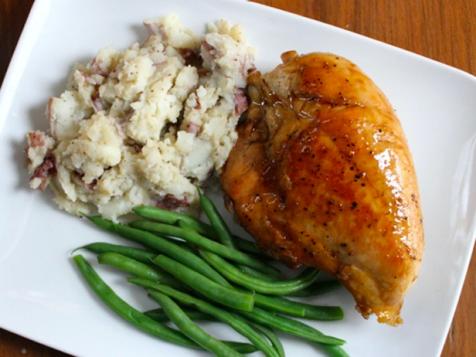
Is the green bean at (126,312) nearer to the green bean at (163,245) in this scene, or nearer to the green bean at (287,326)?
the green bean at (163,245)

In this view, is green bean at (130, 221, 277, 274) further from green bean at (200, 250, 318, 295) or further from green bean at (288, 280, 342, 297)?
green bean at (288, 280, 342, 297)

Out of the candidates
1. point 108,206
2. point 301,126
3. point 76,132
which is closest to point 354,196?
point 301,126

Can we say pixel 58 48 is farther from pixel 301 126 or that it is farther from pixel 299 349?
pixel 299 349

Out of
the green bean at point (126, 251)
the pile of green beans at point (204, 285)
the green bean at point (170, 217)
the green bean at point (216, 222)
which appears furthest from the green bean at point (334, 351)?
the green bean at point (126, 251)

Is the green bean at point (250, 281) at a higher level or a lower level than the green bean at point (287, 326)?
higher

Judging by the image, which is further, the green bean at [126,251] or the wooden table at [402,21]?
the wooden table at [402,21]

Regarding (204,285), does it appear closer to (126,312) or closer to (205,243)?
(205,243)
